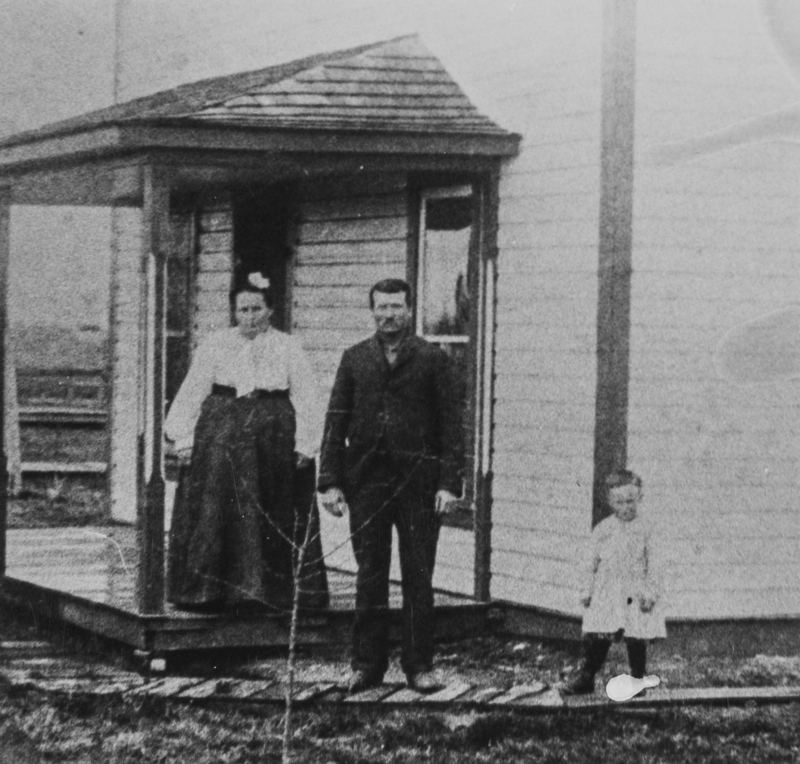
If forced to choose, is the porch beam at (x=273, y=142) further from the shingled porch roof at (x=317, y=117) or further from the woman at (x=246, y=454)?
the woman at (x=246, y=454)

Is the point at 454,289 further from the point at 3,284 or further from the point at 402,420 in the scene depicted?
the point at 3,284

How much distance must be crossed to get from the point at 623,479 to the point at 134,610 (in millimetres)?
2797

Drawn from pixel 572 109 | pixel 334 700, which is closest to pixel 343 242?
pixel 572 109

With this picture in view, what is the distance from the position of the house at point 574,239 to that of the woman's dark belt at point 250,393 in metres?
0.39

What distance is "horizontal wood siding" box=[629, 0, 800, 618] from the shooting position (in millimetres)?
8008

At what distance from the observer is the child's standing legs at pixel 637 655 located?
296 inches

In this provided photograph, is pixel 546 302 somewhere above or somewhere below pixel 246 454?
above

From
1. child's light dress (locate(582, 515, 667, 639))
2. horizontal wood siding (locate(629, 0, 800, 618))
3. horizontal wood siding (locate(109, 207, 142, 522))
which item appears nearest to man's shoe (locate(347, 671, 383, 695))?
child's light dress (locate(582, 515, 667, 639))

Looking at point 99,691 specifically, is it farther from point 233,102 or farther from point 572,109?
point 572,109

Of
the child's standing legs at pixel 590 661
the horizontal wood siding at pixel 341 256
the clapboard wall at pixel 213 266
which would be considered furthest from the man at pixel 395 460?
the clapboard wall at pixel 213 266

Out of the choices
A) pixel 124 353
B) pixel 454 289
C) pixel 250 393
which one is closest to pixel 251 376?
pixel 250 393

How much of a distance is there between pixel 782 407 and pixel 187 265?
5.00 metres

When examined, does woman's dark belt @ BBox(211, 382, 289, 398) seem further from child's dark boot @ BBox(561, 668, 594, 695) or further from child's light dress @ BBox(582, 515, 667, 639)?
child's dark boot @ BBox(561, 668, 594, 695)

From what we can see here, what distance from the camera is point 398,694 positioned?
7.52m
